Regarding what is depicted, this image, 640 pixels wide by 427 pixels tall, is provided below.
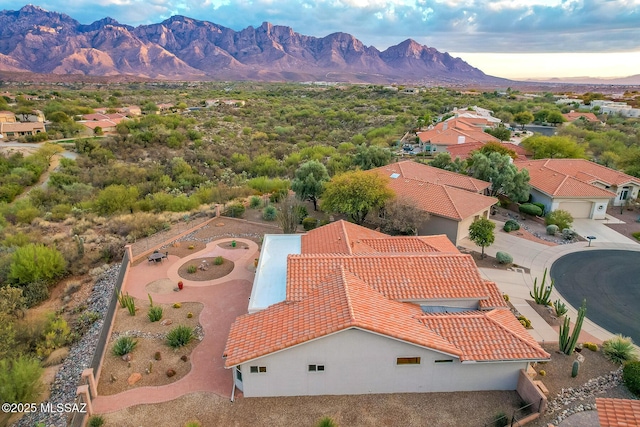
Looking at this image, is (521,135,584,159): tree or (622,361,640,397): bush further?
(521,135,584,159): tree

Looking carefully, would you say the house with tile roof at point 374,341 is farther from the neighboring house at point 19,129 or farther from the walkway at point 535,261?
the neighboring house at point 19,129

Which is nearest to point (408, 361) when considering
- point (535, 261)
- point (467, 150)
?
point (535, 261)

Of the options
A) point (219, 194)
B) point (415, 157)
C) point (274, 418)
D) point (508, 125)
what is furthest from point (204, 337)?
point (508, 125)

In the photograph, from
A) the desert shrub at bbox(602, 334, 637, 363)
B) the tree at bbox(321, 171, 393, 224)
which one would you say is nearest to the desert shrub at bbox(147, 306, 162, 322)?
the tree at bbox(321, 171, 393, 224)

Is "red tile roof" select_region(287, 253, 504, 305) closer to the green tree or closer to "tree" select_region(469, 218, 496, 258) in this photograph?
"tree" select_region(469, 218, 496, 258)

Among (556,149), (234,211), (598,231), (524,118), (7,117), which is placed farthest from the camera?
(524,118)

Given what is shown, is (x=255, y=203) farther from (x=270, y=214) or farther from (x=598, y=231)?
(x=598, y=231)

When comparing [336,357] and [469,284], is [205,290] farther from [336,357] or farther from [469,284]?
[469,284]
